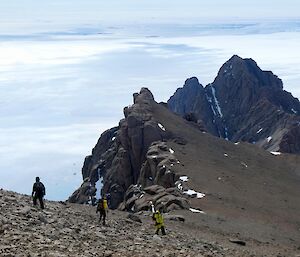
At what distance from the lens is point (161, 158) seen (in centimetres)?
9888

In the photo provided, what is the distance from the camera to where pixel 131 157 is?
380 feet

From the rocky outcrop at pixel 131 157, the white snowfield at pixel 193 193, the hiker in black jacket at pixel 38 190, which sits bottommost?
the hiker in black jacket at pixel 38 190

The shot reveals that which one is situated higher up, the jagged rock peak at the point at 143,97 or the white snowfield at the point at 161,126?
the jagged rock peak at the point at 143,97

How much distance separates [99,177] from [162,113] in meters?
18.2

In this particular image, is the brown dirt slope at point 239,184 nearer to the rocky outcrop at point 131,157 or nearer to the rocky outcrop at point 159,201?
the rocky outcrop at point 159,201

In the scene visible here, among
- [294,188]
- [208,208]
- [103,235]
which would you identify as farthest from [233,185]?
[103,235]

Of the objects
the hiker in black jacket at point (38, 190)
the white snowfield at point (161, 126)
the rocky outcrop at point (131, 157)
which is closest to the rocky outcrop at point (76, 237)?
the hiker in black jacket at point (38, 190)

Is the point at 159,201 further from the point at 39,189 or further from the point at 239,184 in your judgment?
the point at 39,189

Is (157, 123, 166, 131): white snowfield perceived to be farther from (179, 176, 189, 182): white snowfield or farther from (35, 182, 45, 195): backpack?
(35, 182, 45, 195): backpack

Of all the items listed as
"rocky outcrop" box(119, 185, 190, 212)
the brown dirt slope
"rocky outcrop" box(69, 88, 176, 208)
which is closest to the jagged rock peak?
"rocky outcrop" box(69, 88, 176, 208)

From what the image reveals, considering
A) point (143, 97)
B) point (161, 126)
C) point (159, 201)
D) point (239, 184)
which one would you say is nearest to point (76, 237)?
point (159, 201)

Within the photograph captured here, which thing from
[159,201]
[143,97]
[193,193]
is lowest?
[159,201]

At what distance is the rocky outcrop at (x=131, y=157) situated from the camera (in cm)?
10272

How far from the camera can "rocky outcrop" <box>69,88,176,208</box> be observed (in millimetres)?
102725
